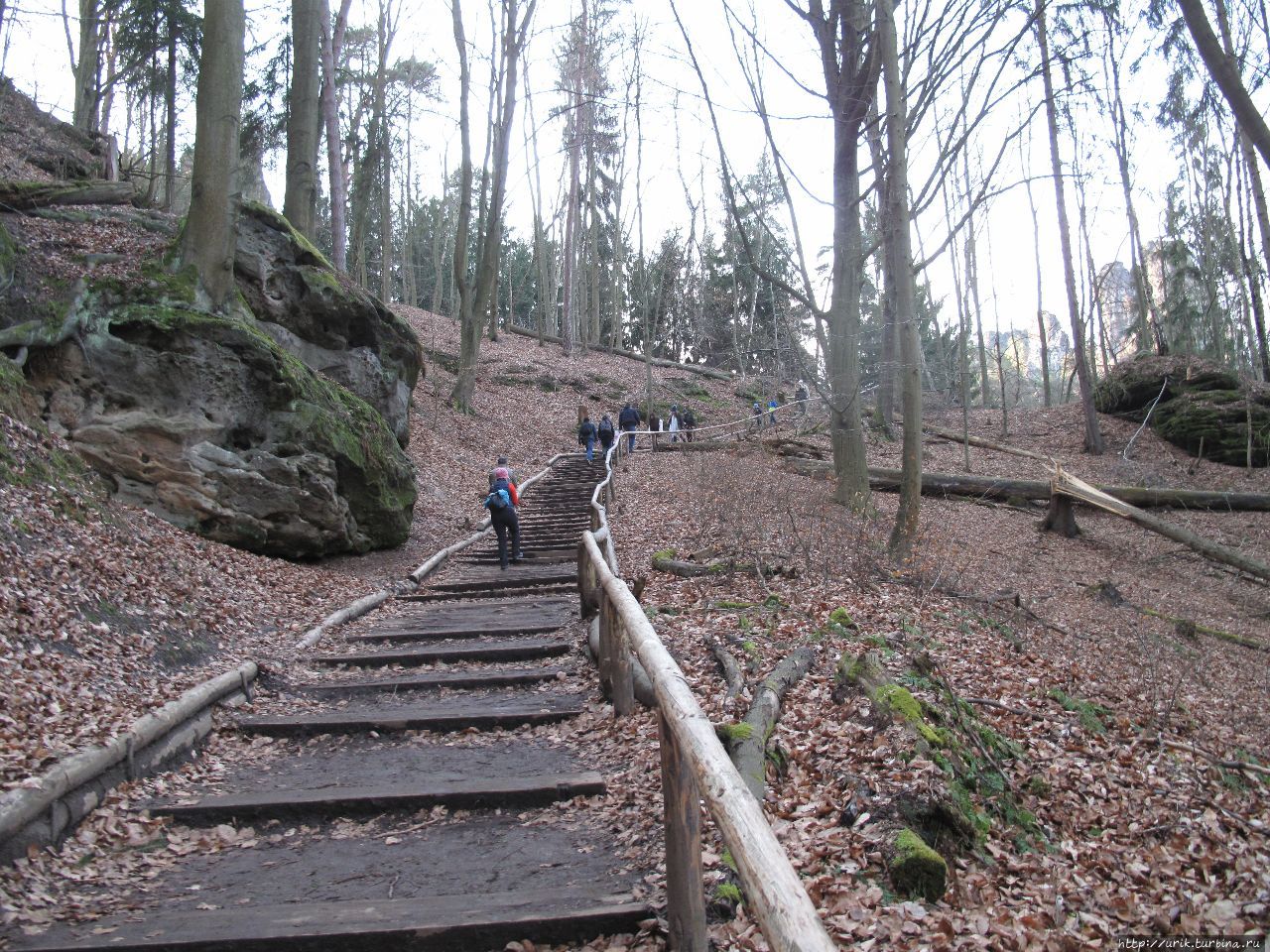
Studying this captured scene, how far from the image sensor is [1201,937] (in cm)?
317

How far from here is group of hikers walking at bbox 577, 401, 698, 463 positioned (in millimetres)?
22625

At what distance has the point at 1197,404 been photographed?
78.8 ft

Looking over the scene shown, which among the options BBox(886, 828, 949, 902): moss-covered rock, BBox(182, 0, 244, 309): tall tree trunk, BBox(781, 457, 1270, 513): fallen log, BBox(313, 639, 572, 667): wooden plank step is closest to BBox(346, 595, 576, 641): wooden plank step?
BBox(313, 639, 572, 667): wooden plank step

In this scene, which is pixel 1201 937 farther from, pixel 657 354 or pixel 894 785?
pixel 657 354

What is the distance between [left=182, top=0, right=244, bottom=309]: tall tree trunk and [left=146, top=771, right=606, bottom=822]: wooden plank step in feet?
26.7

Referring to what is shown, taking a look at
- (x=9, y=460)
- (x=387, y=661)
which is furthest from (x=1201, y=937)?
(x=9, y=460)

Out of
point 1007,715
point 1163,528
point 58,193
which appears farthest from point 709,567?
point 58,193

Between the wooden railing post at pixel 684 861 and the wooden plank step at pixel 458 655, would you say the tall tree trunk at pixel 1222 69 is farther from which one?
the wooden plank step at pixel 458 655

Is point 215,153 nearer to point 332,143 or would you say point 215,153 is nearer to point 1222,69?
point 332,143

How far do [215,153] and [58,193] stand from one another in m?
3.11

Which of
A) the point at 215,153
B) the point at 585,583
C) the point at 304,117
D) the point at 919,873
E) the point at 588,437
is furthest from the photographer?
the point at 588,437

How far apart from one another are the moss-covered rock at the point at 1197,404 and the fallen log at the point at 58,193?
1064 inches

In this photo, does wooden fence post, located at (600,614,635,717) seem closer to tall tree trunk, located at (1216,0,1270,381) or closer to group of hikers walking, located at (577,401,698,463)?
tall tree trunk, located at (1216,0,1270,381)

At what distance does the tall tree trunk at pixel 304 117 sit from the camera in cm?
1495
